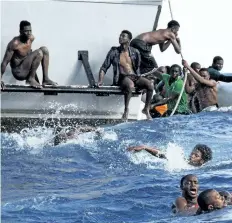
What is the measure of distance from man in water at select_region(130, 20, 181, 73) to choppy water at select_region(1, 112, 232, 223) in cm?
126

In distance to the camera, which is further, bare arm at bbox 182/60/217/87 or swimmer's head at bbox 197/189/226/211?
bare arm at bbox 182/60/217/87

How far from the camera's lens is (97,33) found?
20.0m

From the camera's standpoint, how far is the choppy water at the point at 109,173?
491 inches

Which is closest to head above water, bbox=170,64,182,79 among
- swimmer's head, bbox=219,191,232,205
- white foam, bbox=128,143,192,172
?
white foam, bbox=128,143,192,172

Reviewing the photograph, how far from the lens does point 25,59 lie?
18844mm

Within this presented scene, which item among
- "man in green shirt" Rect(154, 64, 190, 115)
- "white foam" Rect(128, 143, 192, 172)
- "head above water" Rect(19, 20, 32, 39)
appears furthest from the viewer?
"man in green shirt" Rect(154, 64, 190, 115)

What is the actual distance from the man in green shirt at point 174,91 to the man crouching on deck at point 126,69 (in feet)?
5.54

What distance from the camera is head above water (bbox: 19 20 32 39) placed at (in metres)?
18.4

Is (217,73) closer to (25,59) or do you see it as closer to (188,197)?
(25,59)

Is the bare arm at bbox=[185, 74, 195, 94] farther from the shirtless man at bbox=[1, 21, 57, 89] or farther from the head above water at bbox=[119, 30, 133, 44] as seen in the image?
the shirtless man at bbox=[1, 21, 57, 89]

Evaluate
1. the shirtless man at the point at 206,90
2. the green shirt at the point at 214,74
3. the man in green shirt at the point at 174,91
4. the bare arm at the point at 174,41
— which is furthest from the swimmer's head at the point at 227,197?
the green shirt at the point at 214,74

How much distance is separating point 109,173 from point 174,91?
20.2ft

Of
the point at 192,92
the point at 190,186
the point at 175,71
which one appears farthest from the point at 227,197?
the point at 192,92

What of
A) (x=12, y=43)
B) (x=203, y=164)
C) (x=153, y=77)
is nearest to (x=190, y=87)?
(x=153, y=77)
